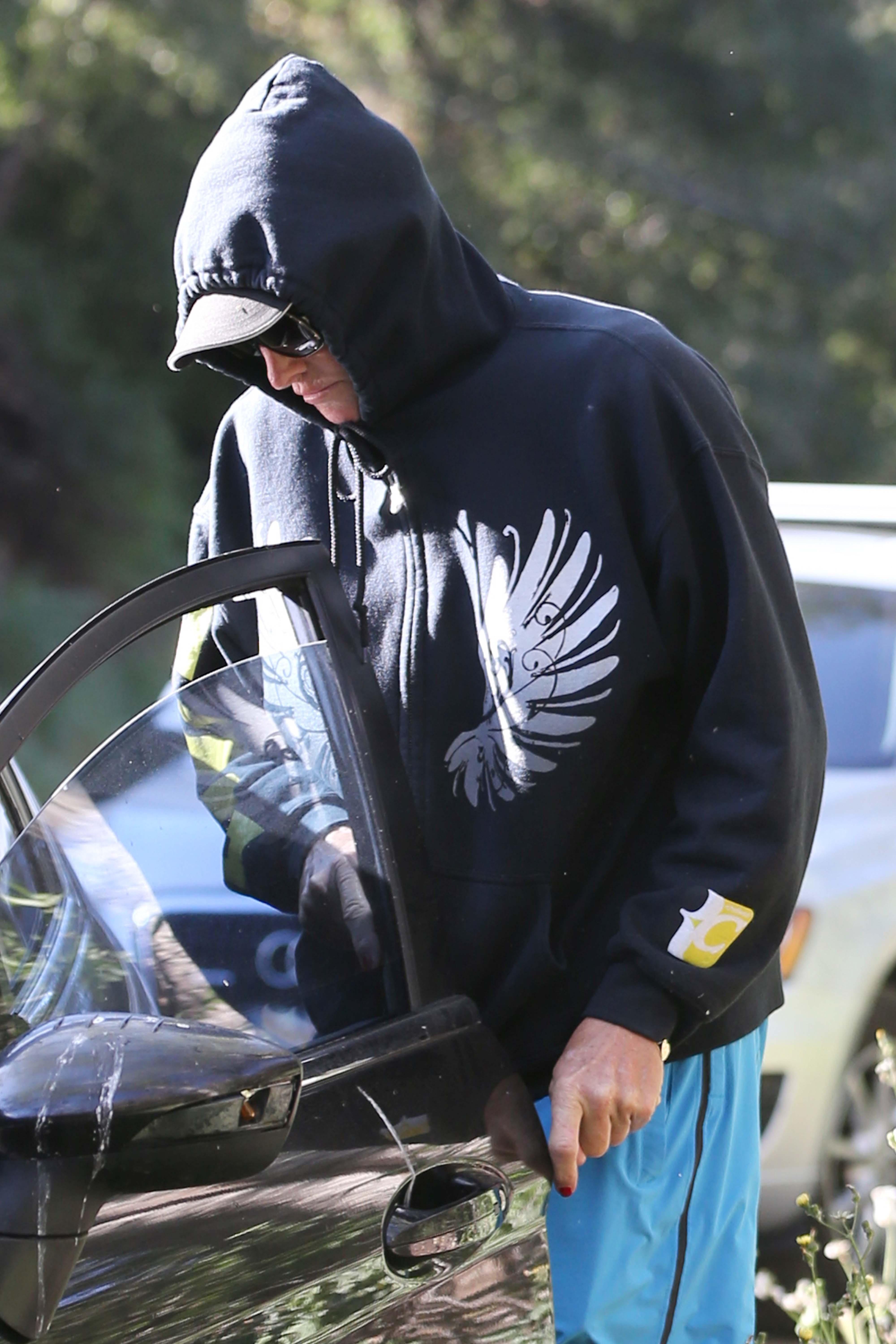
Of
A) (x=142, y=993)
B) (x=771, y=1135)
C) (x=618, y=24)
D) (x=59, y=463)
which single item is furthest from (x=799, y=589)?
(x=618, y=24)

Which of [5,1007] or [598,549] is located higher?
[598,549]

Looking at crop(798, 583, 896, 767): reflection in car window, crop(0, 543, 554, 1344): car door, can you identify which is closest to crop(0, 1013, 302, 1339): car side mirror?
crop(0, 543, 554, 1344): car door

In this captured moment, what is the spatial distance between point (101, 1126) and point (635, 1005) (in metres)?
0.65

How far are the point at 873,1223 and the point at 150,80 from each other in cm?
905

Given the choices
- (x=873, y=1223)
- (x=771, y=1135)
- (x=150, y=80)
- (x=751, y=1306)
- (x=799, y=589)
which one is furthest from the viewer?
(x=150, y=80)

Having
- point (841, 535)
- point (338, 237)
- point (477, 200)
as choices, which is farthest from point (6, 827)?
point (477, 200)

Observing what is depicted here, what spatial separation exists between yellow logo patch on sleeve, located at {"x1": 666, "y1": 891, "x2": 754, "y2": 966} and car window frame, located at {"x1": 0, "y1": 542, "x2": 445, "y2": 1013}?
0.25 metres

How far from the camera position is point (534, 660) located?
171 cm

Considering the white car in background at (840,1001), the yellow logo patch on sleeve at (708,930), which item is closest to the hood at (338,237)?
the yellow logo patch on sleeve at (708,930)

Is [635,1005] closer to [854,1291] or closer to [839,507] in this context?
[854,1291]

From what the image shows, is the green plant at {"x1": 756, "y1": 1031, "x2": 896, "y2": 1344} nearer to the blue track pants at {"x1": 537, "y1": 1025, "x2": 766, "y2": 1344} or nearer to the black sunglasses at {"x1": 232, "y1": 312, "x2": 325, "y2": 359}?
the blue track pants at {"x1": 537, "y1": 1025, "x2": 766, "y2": 1344}

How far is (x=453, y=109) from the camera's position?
12398mm

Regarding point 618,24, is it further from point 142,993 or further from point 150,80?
point 142,993

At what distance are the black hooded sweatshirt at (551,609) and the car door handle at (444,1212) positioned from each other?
0.72ft
